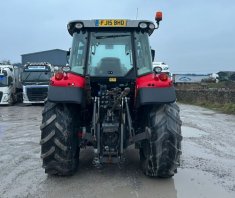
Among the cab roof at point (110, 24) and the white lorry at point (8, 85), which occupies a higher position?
the cab roof at point (110, 24)

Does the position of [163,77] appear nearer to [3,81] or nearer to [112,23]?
[112,23]

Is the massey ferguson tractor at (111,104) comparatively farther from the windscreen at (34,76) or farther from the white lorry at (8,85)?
the white lorry at (8,85)

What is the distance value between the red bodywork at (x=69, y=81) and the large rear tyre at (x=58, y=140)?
416 mm

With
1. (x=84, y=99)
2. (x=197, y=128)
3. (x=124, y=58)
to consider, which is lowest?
(x=197, y=128)

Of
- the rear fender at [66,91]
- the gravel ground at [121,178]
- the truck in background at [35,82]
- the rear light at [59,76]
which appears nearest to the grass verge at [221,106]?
the truck in background at [35,82]

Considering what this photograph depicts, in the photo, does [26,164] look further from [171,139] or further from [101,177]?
[171,139]

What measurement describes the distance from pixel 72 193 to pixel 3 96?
70.5ft

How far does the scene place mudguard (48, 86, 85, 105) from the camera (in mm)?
6449

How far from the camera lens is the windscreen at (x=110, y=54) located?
7.08 metres

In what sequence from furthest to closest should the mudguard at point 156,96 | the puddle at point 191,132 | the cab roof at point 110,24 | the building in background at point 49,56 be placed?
the building in background at point 49,56 < the puddle at point 191,132 < the cab roof at point 110,24 < the mudguard at point 156,96

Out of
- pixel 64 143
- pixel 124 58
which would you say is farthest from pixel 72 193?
pixel 124 58

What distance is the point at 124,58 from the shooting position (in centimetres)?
719

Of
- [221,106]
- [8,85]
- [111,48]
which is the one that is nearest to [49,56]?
[8,85]

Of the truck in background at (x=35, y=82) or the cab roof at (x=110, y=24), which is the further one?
the truck in background at (x=35, y=82)
